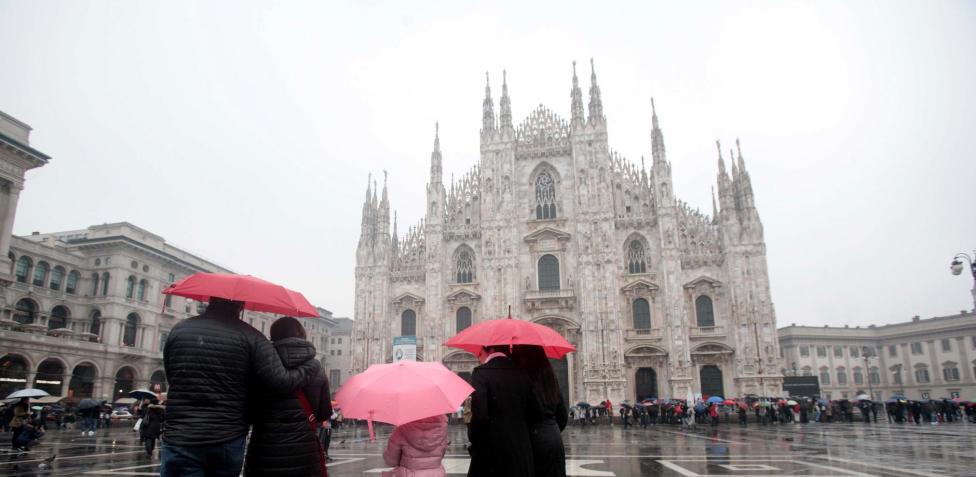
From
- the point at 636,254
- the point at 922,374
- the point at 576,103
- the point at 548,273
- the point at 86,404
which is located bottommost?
the point at 86,404

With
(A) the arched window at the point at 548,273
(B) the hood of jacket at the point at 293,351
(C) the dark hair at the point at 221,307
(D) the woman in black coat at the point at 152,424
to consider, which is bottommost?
(D) the woman in black coat at the point at 152,424

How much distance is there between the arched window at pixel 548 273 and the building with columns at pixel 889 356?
40237mm

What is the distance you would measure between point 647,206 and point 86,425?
33727 millimetres

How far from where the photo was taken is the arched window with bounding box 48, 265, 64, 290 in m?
42.5

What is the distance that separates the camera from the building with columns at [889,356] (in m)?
64.9

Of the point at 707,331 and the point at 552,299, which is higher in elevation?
the point at 552,299

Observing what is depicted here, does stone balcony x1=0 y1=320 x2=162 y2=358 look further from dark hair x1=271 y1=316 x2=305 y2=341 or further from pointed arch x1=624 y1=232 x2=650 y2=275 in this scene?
dark hair x1=271 y1=316 x2=305 y2=341

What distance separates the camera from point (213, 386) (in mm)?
4332

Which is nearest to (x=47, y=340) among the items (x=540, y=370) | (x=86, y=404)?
(x=86, y=404)

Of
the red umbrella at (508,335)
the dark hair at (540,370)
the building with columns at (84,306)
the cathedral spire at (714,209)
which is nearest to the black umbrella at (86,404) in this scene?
the building with columns at (84,306)

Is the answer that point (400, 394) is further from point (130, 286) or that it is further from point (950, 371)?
point (950, 371)

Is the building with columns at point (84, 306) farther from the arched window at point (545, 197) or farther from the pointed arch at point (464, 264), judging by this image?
the arched window at point (545, 197)

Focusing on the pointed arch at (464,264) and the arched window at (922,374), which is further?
the arched window at (922,374)

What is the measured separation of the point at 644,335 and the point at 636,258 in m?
5.21
